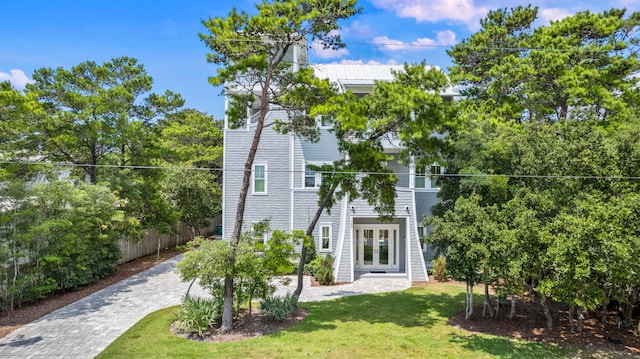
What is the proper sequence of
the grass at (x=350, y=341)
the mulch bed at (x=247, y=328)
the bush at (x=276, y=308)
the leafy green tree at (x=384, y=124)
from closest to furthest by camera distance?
the grass at (x=350, y=341), the mulch bed at (x=247, y=328), the leafy green tree at (x=384, y=124), the bush at (x=276, y=308)

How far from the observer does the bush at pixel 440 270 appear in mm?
16250

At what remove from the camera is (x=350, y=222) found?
54.9ft

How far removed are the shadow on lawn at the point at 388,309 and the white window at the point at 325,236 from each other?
442cm

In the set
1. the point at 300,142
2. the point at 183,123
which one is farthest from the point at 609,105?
the point at 183,123

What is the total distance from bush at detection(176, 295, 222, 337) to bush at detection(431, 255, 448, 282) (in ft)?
33.9

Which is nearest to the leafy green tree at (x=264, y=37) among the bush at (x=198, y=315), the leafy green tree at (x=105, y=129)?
the bush at (x=198, y=315)

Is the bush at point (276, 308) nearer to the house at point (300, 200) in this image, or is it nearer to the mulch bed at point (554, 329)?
the mulch bed at point (554, 329)

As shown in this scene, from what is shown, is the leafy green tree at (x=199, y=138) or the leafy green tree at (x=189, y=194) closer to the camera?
the leafy green tree at (x=189, y=194)

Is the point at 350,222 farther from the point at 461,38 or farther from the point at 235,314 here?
the point at 461,38

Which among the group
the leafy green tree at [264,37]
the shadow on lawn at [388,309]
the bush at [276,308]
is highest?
the leafy green tree at [264,37]

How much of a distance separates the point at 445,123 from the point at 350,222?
24.9 ft

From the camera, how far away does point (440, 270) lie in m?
16.3

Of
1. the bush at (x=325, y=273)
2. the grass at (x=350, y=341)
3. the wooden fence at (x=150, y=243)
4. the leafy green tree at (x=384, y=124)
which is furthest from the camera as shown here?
the wooden fence at (x=150, y=243)

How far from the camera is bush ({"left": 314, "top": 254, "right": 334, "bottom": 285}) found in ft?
51.0
